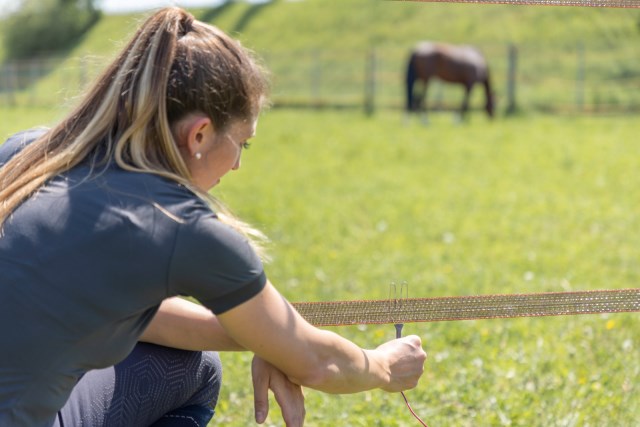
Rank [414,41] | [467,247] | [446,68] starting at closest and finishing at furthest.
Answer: [467,247] < [446,68] < [414,41]

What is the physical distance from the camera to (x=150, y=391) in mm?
2209

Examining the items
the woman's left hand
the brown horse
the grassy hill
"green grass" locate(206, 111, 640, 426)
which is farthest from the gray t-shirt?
the grassy hill

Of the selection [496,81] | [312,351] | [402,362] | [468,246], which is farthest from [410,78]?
[312,351]

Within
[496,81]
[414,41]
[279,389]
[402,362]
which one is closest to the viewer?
[279,389]

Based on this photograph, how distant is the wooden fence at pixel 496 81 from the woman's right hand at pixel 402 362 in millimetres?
16653

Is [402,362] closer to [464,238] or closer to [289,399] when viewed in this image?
[289,399]

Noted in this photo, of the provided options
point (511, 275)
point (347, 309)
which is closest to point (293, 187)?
point (511, 275)

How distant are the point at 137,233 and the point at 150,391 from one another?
2.25 feet

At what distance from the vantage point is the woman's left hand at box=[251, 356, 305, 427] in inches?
79.0

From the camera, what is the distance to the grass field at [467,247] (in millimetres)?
3352

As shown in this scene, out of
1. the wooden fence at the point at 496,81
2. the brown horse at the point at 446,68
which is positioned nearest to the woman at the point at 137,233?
the wooden fence at the point at 496,81

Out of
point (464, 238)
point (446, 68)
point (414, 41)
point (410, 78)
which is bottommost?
point (414, 41)

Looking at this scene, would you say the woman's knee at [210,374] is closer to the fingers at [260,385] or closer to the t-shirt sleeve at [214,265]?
the fingers at [260,385]

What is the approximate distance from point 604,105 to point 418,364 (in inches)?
825
